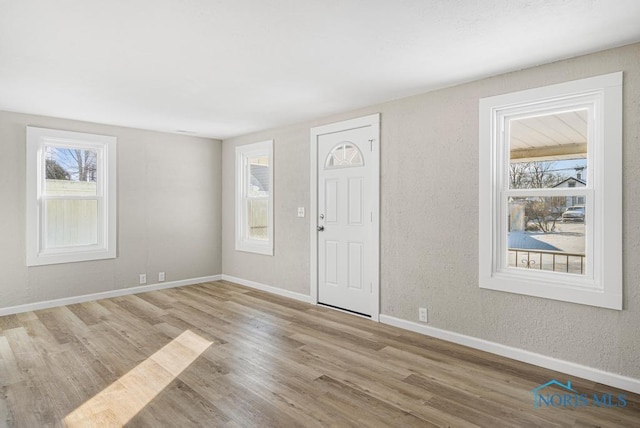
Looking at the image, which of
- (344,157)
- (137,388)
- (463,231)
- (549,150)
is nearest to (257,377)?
(137,388)

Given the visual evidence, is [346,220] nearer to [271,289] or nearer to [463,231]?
[463,231]

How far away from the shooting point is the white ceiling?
2.19m

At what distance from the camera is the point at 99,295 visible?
17.0 ft

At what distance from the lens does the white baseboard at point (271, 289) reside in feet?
16.6

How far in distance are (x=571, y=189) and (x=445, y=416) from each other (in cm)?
197

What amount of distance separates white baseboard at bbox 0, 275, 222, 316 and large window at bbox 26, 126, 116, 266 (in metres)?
0.50

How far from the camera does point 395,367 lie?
3.02 m

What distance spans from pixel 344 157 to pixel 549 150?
2.19m

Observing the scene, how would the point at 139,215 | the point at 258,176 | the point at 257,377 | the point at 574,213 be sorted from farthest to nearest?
the point at 258,176 < the point at 139,215 < the point at 574,213 < the point at 257,377

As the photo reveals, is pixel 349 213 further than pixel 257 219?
No

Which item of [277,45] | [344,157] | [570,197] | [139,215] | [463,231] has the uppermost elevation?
[277,45]

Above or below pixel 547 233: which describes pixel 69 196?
above

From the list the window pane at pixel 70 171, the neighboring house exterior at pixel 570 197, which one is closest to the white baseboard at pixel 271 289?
the window pane at pixel 70 171

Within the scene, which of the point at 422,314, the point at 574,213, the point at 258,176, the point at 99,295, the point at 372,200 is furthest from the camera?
the point at 258,176
